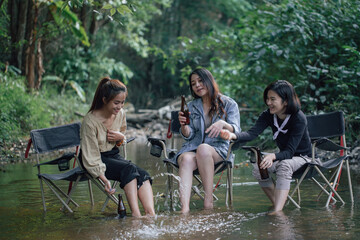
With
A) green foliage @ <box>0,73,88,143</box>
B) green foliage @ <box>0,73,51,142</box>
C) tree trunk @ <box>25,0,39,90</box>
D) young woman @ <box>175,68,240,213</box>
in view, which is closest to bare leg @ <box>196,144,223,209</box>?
young woman @ <box>175,68,240,213</box>

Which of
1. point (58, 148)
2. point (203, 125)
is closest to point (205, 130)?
point (203, 125)

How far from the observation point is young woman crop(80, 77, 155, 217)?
3.83 m

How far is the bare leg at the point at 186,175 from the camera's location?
397 cm

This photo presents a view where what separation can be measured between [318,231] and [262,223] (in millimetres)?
422

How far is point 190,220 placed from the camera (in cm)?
358

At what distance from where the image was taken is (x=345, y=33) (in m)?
7.77

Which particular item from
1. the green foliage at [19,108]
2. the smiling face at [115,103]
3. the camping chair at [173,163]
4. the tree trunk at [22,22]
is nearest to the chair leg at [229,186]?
the camping chair at [173,163]

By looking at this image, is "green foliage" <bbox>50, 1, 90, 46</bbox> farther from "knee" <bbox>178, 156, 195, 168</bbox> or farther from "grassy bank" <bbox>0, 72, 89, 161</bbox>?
"knee" <bbox>178, 156, 195, 168</bbox>

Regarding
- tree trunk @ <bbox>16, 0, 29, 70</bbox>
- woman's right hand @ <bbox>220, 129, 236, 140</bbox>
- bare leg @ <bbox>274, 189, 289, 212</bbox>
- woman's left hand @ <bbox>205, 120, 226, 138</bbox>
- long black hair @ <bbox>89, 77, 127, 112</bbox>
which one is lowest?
bare leg @ <bbox>274, 189, 289, 212</bbox>

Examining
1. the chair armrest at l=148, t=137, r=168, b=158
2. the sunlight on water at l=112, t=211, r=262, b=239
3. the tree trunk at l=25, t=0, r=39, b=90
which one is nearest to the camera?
the sunlight on water at l=112, t=211, r=262, b=239

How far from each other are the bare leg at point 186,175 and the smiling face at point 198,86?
1.87 ft

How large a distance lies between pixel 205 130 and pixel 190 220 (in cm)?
108

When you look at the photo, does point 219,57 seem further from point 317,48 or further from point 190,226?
point 190,226

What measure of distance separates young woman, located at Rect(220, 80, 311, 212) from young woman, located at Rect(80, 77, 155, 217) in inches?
32.6
